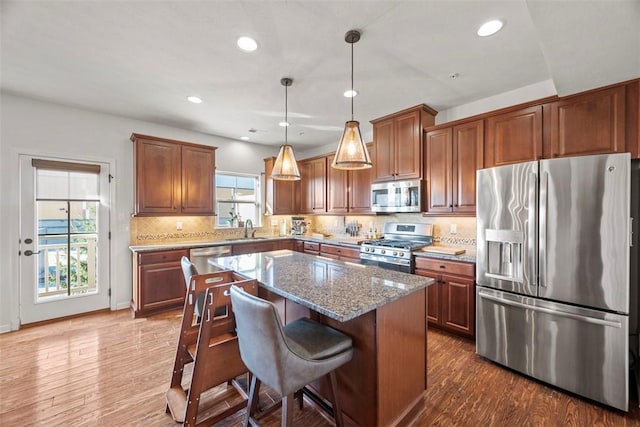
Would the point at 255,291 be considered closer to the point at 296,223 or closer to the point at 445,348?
the point at 445,348

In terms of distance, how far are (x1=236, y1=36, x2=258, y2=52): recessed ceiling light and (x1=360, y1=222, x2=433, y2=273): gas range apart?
2718 millimetres

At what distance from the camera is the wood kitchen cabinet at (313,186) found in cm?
522

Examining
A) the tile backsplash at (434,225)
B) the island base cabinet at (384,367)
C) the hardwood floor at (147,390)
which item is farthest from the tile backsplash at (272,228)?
the island base cabinet at (384,367)

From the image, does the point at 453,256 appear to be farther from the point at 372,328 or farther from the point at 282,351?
the point at 282,351

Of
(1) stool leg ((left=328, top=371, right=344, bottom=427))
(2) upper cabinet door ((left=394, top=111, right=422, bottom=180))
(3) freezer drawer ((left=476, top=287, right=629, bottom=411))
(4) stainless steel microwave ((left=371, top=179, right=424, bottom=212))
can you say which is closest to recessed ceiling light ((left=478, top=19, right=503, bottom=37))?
(2) upper cabinet door ((left=394, top=111, right=422, bottom=180))

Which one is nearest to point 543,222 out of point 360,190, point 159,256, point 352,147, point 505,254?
point 505,254

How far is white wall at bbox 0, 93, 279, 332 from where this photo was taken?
3.28 meters

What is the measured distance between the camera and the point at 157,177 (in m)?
4.00

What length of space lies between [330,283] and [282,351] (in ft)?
2.12

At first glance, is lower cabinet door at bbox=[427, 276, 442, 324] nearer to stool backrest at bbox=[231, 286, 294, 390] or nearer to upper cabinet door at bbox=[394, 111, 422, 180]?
upper cabinet door at bbox=[394, 111, 422, 180]

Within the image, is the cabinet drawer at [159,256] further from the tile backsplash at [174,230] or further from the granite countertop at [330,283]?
the granite countertop at [330,283]

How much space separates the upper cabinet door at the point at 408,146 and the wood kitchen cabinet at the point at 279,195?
8.24 ft

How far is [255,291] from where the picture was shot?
1.89 meters

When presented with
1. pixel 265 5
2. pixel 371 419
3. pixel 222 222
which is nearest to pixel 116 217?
pixel 222 222
